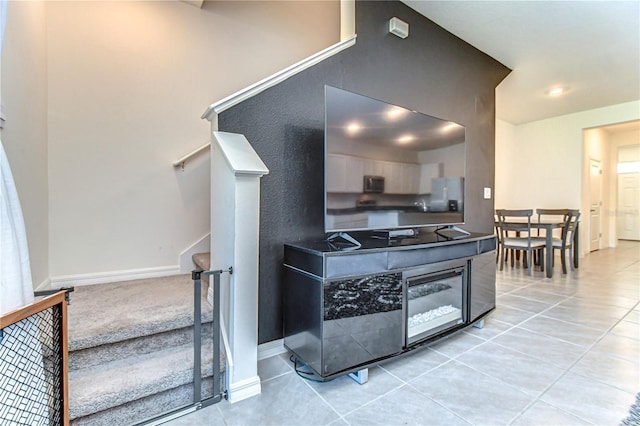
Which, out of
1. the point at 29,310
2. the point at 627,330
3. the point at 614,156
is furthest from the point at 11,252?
the point at 614,156

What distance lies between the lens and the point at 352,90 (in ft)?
7.50

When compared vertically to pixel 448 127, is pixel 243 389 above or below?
below

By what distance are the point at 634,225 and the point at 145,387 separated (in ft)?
37.8

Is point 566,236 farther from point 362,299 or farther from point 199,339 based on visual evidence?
point 199,339

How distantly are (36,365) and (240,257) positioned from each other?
0.81 meters

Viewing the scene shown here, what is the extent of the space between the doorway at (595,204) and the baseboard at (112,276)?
25.2 ft

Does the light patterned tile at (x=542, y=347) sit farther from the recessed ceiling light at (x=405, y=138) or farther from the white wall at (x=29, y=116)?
the white wall at (x=29, y=116)

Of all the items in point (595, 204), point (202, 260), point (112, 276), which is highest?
point (595, 204)

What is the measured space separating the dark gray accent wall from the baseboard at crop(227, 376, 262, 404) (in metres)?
0.35

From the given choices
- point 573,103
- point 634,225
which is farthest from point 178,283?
point 634,225

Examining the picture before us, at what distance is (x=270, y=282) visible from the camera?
1904 millimetres

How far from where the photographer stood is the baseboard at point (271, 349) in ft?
6.14

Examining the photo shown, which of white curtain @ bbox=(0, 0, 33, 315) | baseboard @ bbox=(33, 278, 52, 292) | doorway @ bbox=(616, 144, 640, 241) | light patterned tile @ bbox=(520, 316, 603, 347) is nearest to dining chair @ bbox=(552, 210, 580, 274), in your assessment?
light patterned tile @ bbox=(520, 316, 603, 347)

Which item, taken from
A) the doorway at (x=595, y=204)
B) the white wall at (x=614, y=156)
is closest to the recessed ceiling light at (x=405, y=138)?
the doorway at (x=595, y=204)
